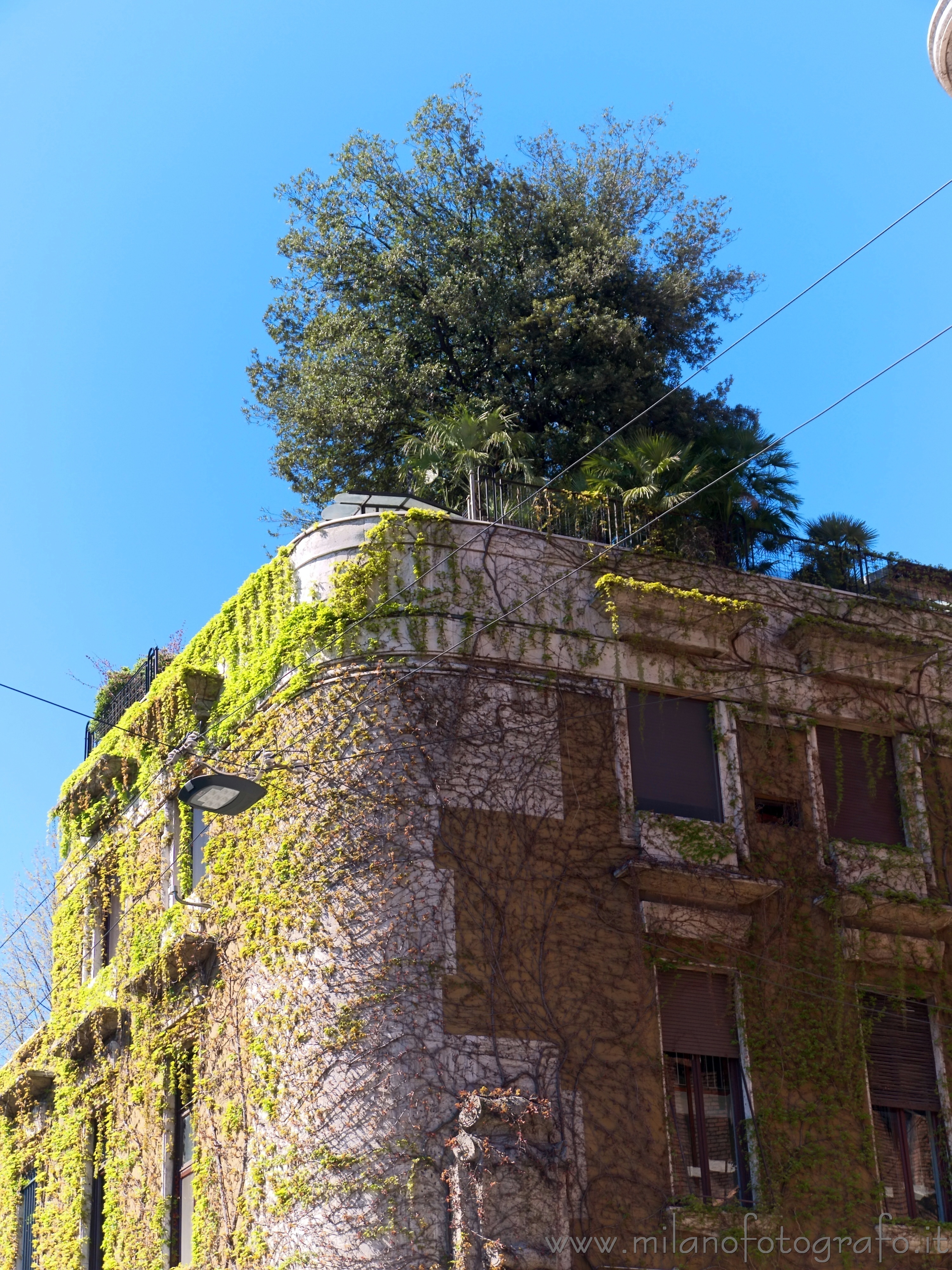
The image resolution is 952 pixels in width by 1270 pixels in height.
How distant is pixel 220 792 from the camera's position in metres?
16.7

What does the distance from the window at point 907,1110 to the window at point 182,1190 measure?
25.1 feet

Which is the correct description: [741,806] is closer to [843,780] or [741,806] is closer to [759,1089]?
[843,780]

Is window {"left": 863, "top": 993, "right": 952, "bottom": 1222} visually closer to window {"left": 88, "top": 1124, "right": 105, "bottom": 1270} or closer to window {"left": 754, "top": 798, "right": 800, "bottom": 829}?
window {"left": 754, "top": 798, "right": 800, "bottom": 829}

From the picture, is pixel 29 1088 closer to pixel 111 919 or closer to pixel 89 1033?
pixel 89 1033

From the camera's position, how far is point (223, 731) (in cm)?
2134

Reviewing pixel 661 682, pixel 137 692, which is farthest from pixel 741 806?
pixel 137 692

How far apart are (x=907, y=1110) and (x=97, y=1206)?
10.3m

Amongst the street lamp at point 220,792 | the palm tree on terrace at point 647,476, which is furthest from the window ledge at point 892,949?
the street lamp at point 220,792

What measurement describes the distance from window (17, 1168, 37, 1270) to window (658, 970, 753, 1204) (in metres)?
10.3

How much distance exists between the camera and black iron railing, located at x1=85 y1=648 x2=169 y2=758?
2511cm

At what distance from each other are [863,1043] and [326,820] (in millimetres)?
6483

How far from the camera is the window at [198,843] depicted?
846 inches

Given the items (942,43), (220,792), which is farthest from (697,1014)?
(942,43)

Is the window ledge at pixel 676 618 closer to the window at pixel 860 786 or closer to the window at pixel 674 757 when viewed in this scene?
the window at pixel 674 757
